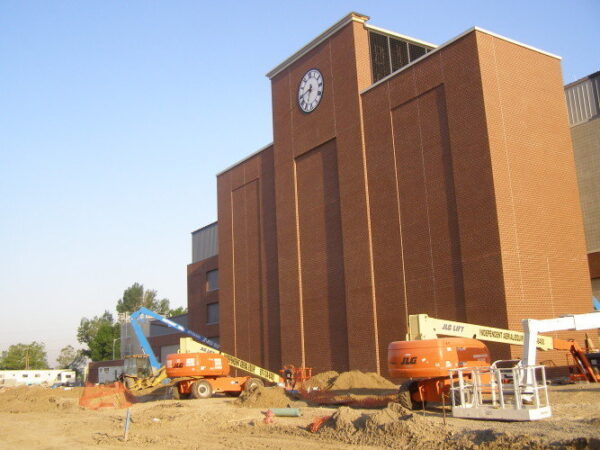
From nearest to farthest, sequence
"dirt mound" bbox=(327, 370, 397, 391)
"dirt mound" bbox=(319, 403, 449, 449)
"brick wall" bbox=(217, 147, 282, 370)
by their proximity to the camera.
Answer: "dirt mound" bbox=(319, 403, 449, 449) → "dirt mound" bbox=(327, 370, 397, 391) → "brick wall" bbox=(217, 147, 282, 370)

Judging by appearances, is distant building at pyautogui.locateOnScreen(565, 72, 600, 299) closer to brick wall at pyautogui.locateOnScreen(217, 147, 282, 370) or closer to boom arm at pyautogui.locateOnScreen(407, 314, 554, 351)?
boom arm at pyautogui.locateOnScreen(407, 314, 554, 351)

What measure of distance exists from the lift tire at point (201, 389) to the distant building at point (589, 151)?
1798 cm

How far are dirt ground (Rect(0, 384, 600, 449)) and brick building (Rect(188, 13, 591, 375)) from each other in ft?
21.9

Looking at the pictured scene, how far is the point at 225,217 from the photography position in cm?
4406

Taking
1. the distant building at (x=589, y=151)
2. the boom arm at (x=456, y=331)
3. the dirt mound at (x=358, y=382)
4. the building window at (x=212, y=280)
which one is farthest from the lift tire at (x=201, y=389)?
the building window at (x=212, y=280)

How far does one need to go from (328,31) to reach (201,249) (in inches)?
1057

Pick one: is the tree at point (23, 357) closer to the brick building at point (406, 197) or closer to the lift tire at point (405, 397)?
the brick building at point (406, 197)

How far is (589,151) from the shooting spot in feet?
98.1

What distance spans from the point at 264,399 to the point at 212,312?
91.7 feet

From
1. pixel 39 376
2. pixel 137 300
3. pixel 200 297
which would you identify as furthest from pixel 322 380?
pixel 137 300

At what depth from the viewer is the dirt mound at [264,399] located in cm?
2448

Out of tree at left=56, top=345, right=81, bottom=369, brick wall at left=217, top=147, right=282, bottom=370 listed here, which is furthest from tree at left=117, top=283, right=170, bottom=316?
brick wall at left=217, top=147, right=282, bottom=370

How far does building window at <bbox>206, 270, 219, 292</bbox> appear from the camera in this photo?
52.7 meters

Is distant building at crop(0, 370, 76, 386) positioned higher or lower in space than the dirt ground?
higher
